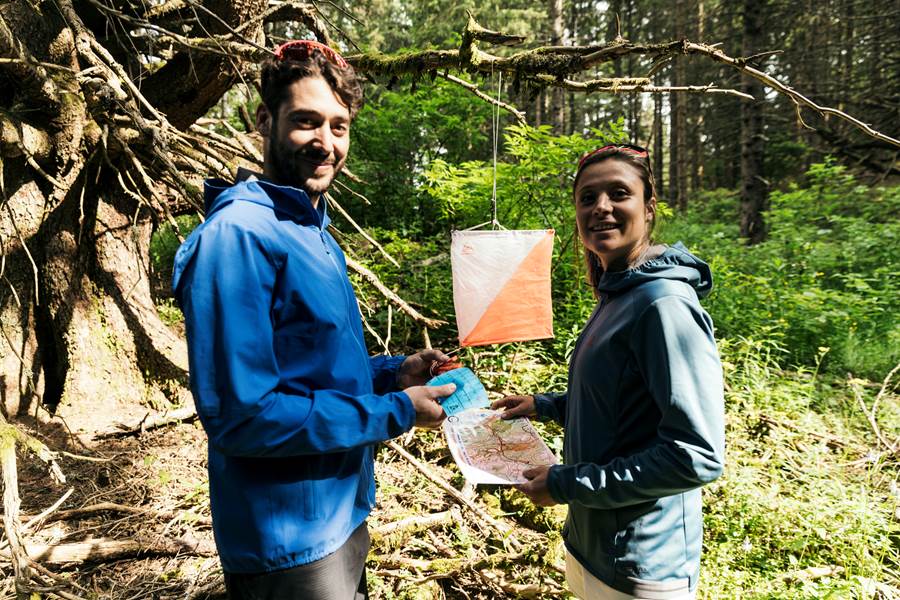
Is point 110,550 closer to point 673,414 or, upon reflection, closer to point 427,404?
point 427,404

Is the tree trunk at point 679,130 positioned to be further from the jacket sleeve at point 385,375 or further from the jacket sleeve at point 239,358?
the jacket sleeve at point 239,358

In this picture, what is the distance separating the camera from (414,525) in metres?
3.05

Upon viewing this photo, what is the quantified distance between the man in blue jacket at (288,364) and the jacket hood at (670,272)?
0.63 m

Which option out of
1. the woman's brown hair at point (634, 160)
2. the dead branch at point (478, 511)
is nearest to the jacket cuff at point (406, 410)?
the woman's brown hair at point (634, 160)

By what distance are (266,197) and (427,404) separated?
28.4 inches

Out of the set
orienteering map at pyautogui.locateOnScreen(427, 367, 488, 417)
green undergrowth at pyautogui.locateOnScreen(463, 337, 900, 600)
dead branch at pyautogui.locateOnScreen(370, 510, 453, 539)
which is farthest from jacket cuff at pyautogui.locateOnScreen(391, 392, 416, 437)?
green undergrowth at pyautogui.locateOnScreen(463, 337, 900, 600)

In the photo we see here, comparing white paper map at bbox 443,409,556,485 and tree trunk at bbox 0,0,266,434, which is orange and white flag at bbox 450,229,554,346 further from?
tree trunk at bbox 0,0,266,434

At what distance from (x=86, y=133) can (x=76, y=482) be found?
2.44 m

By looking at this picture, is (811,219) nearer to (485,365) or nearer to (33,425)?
(485,365)

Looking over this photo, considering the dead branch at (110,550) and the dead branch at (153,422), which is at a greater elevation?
the dead branch at (153,422)

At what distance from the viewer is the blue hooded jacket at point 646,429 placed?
1294mm

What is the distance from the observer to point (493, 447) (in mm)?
1772

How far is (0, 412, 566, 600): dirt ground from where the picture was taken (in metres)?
2.60

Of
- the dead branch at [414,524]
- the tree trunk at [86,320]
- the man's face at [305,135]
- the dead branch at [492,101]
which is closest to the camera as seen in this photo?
the man's face at [305,135]
